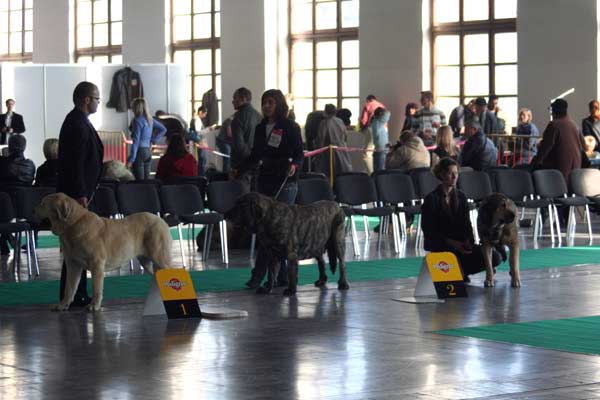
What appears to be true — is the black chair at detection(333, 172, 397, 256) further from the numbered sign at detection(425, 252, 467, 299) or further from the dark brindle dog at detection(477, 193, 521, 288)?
the numbered sign at detection(425, 252, 467, 299)

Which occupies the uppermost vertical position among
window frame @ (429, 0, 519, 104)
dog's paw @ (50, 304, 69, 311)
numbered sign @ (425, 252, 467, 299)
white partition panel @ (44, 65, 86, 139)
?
window frame @ (429, 0, 519, 104)

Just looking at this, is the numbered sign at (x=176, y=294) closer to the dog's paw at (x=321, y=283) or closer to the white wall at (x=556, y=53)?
the dog's paw at (x=321, y=283)

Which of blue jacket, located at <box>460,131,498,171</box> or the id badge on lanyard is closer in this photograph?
the id badge on lanyard

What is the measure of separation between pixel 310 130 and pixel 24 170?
22.9ft

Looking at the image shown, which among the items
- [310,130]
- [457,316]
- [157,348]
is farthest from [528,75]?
[157,348]

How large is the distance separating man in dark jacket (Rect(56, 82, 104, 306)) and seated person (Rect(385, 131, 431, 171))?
251 inches

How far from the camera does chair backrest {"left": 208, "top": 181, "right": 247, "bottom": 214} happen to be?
1165 centimetres

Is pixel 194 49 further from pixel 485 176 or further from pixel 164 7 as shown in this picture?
pixel 485 176

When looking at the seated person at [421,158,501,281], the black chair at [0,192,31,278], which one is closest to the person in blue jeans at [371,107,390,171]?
the black chair at [0,192,31,278]

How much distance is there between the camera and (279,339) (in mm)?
7168

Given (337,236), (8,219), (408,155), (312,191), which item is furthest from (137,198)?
(408,155)

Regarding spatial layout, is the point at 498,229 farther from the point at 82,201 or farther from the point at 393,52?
the point at 393,52

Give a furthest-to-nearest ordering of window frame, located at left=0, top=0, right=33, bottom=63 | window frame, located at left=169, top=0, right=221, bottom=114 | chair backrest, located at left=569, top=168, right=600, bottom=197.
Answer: window frame, located at left=0, top=0, right=33, bottom=63, window frame, located at left=169, top=0, right=221, bottom=114, chair backrest, located at left=569, top=168, right=600, bottom=197

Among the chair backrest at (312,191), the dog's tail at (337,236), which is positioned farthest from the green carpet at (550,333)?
the chair backrest at (312,191)
